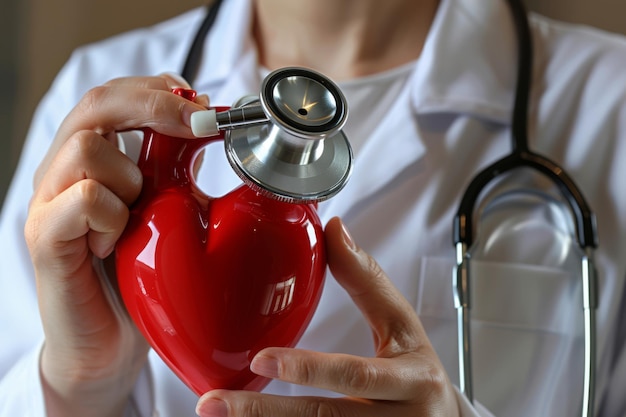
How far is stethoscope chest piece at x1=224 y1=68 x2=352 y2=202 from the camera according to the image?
0.45 meters

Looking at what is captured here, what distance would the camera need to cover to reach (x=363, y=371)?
48 centimetres

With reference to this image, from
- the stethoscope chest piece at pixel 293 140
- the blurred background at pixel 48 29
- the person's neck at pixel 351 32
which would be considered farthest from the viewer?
the blurred background at pixel 48 29

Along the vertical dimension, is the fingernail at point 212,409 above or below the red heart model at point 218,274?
below

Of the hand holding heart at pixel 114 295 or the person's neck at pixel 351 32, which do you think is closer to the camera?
the hand holding heart at pixel 114 295

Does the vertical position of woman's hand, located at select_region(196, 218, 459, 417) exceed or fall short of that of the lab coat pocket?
it exceeds it

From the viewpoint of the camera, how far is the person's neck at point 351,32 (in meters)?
0.84

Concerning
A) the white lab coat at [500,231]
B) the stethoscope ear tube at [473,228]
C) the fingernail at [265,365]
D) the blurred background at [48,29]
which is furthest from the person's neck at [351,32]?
the blurred background at [48,29]

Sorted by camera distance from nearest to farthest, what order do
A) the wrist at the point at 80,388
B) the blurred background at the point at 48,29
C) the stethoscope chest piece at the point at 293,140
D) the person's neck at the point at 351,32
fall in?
the stethoscope chest piece at the point at 293,140 → the wrist at the point at 80,388 → the person's neck at the point at 351,32 → the blurred background at the point at 48,29

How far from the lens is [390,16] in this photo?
0.85 metres

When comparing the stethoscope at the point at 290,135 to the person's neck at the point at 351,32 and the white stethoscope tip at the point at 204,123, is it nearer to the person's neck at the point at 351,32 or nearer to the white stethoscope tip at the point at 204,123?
the white stethoscope tip at the point at 204,123

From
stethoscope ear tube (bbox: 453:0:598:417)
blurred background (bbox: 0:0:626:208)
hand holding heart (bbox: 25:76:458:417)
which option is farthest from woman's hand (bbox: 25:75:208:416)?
blurred background (bbox: 0:0:626:208)

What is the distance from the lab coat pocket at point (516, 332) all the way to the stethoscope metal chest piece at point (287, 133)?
0.28 metres

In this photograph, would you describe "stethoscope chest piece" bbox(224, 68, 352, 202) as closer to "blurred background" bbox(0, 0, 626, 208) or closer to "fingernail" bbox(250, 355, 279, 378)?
"fingernail" bbox(250, 355, 279, 378)

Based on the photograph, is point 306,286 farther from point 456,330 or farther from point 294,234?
point 456,330
